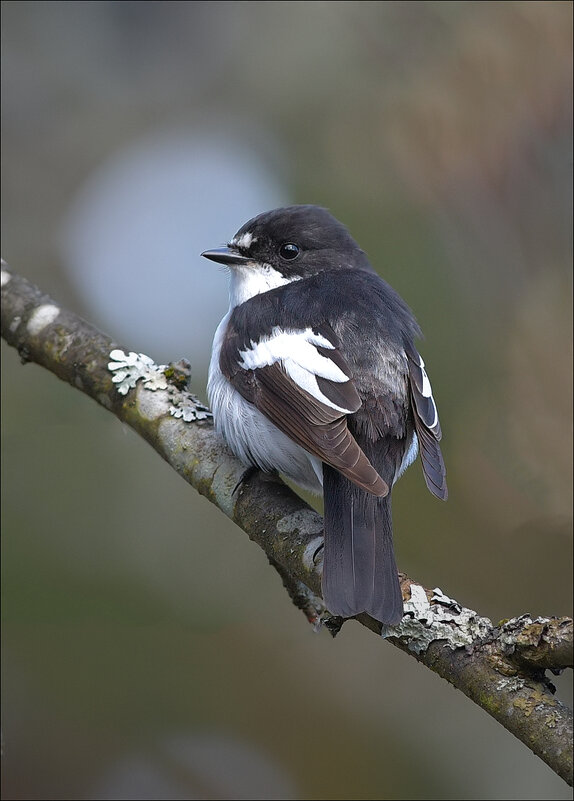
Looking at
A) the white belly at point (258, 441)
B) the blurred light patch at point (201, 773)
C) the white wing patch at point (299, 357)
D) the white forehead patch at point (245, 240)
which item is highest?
the white forehead patch at point (245, 240)

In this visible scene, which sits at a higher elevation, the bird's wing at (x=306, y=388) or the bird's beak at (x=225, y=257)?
the bird's beak at (x=225, y=257)

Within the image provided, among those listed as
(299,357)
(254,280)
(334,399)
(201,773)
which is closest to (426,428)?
(334,399)

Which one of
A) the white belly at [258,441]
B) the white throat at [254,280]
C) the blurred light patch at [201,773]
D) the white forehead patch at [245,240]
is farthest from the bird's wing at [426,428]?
the blurred light patch at [201,773]

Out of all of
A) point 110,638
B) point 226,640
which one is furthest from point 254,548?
point 110,638

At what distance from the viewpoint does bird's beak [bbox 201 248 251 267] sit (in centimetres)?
351

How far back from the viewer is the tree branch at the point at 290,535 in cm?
173

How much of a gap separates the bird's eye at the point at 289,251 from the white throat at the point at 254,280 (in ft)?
0.26

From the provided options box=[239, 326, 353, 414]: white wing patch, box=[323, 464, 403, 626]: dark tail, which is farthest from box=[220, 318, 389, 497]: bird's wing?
box=[323, 464, 403, 626]: dark tail

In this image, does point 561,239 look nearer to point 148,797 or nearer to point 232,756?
point 232,756

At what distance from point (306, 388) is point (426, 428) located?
1.35 ft

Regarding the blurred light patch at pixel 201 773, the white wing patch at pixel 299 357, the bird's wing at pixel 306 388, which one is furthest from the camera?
the blurred light patch at pixel 201 773

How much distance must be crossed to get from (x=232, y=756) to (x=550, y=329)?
2403 mm

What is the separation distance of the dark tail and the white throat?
1.07 metres

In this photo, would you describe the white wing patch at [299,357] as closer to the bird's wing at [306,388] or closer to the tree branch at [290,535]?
the bird's wing at [306,388]
